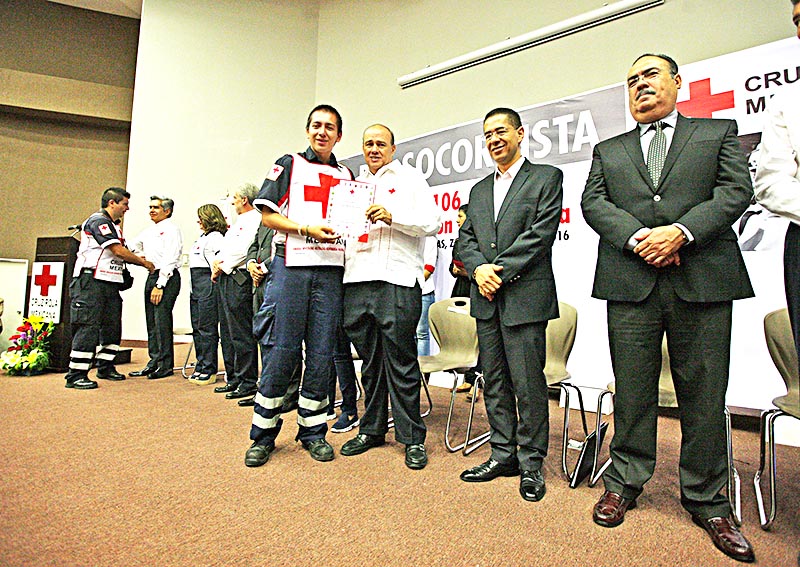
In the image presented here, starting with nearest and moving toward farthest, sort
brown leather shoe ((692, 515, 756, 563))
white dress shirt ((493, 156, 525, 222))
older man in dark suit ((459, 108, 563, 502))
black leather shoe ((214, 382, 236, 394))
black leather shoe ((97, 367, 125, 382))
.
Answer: brown leather shoe ((692, 515, 756, 563)) < older man in dark suit ((459, 108, 563, 502)) < white dress shirt ((493, 156, 525, 222)) < black leather shoe ((214, 382, 236, 394)) < black leather shoe ((97, 367, 125, 382))

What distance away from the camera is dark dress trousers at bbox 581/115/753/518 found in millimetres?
1640

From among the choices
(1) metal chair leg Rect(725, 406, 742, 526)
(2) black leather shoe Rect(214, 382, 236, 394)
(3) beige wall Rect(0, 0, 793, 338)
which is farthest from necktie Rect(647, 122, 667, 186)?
(3) beige wall Rect(0, 0, 793, 338)

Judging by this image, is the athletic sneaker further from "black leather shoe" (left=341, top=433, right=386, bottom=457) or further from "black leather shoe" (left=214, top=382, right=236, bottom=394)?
"black leather shoe" (left=214, top=382, right=236, bottom=394)

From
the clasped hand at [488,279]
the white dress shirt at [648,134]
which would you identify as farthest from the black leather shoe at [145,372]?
the white dress shirt at [648,134]

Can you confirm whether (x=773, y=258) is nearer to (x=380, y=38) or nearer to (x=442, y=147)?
(x=442, y=147)

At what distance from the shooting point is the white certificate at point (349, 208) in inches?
88.9

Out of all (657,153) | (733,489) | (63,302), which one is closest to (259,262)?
(63,302)

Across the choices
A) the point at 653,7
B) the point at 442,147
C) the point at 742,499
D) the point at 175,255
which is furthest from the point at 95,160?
the point at 742,499

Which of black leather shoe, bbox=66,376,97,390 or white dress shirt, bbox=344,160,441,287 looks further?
black leather shoe, bbox=66,376,97,390

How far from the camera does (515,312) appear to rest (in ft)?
6.67

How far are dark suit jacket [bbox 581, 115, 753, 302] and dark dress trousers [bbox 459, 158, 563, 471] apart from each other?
26 centimetres

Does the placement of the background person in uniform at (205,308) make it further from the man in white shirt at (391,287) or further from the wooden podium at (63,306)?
the man in white shirt at (391,287)

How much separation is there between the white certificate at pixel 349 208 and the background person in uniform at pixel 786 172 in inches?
→ 59.1

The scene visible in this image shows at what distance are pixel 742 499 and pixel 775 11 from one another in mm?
3379
